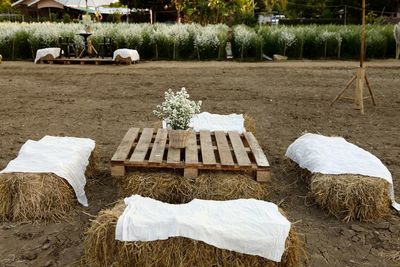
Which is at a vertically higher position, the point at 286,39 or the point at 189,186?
the point at 286,39

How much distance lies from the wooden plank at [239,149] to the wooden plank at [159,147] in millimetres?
703

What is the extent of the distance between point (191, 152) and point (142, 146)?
514 mm

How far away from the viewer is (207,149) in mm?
4531

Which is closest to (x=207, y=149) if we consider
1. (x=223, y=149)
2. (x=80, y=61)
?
(x=223, y=149)

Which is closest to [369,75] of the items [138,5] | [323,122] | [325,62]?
[325,62]

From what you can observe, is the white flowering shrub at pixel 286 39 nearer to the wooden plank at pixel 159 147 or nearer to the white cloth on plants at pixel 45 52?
the white cloth on plants at pixel 45 52

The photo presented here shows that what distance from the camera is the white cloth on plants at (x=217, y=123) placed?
555 cm

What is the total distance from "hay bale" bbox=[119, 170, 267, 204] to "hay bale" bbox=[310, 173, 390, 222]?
2.02 feet

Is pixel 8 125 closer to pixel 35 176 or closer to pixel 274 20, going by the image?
pixel 35 176

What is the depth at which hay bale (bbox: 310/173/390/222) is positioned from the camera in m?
4.08

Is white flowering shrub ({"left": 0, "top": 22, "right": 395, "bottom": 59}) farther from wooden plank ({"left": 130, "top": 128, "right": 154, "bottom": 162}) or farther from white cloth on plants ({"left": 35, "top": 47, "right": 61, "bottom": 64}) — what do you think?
wooden plank ({"left": 130, "top": 128, "right": 154, "bottom": 162})

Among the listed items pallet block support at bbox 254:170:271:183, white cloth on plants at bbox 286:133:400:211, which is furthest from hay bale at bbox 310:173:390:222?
pallet block support at bbox 254:170:271:183

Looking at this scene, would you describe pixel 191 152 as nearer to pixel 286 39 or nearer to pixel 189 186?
pixel 189 186

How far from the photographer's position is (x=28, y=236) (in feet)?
12.2
